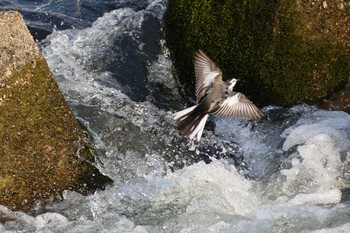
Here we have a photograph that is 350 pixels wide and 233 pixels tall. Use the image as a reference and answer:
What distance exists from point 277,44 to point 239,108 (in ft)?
2.44

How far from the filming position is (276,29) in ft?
22.5

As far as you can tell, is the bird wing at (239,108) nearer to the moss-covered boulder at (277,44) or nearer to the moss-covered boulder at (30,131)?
the moss-covered boulder at (277,44)

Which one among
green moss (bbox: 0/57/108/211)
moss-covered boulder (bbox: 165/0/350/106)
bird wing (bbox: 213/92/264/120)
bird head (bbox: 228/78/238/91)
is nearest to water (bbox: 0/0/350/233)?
green moss (bbox: 0/57/108/211)

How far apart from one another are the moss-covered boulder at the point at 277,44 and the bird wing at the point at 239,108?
1.76 feet

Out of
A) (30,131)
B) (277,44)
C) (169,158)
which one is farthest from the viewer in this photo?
(277,44)

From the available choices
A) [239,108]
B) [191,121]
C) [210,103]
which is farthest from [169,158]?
[239,108]

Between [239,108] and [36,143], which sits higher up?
[239,108]

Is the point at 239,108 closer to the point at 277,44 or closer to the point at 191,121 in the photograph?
the point at 191,121

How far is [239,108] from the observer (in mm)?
6586

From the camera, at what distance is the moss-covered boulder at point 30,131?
5.48 m

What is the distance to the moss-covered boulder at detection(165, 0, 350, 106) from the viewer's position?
6883 millimetres

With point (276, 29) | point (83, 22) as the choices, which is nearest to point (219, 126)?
point (276, 29)

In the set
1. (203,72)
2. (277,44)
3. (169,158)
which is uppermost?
(277,44)

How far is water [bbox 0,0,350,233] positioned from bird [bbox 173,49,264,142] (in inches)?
8.9
